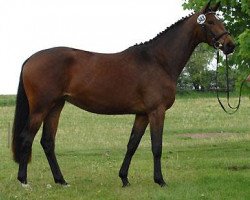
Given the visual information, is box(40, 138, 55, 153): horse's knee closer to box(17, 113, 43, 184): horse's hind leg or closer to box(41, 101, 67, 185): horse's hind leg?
box(41, 101, 67, 185): horse's hind leg

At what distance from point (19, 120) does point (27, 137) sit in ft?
1.65

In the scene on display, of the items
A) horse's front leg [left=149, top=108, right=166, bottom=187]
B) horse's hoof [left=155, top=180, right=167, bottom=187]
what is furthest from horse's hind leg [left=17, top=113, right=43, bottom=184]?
horse's hoof [left=155, top=180, right=167, bottom=187]

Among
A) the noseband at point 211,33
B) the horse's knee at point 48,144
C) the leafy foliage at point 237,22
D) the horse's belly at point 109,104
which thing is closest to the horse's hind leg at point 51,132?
the horse's knee at point 48,144

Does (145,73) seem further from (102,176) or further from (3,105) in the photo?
(3,105)

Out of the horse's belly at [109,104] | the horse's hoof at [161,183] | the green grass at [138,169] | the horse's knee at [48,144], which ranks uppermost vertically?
the horse's belly at [109,104]

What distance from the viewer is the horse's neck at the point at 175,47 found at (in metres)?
9.53

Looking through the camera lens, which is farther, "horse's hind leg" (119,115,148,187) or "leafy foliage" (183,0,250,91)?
"leafy foliage" (183,0,250,91)

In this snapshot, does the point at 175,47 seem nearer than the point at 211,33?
No

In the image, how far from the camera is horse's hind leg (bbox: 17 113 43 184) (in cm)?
920

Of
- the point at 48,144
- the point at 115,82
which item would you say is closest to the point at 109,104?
the point at 115,82

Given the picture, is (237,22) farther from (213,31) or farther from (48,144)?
(48,144)

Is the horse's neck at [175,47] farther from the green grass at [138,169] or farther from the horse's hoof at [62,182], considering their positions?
the horse's hoof at [62,182]

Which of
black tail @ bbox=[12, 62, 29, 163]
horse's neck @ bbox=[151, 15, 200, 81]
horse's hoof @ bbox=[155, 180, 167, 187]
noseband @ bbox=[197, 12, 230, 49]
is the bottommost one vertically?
horse's hoof @ bbox=[155, 180, 167, 187]

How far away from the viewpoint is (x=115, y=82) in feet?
30.5
